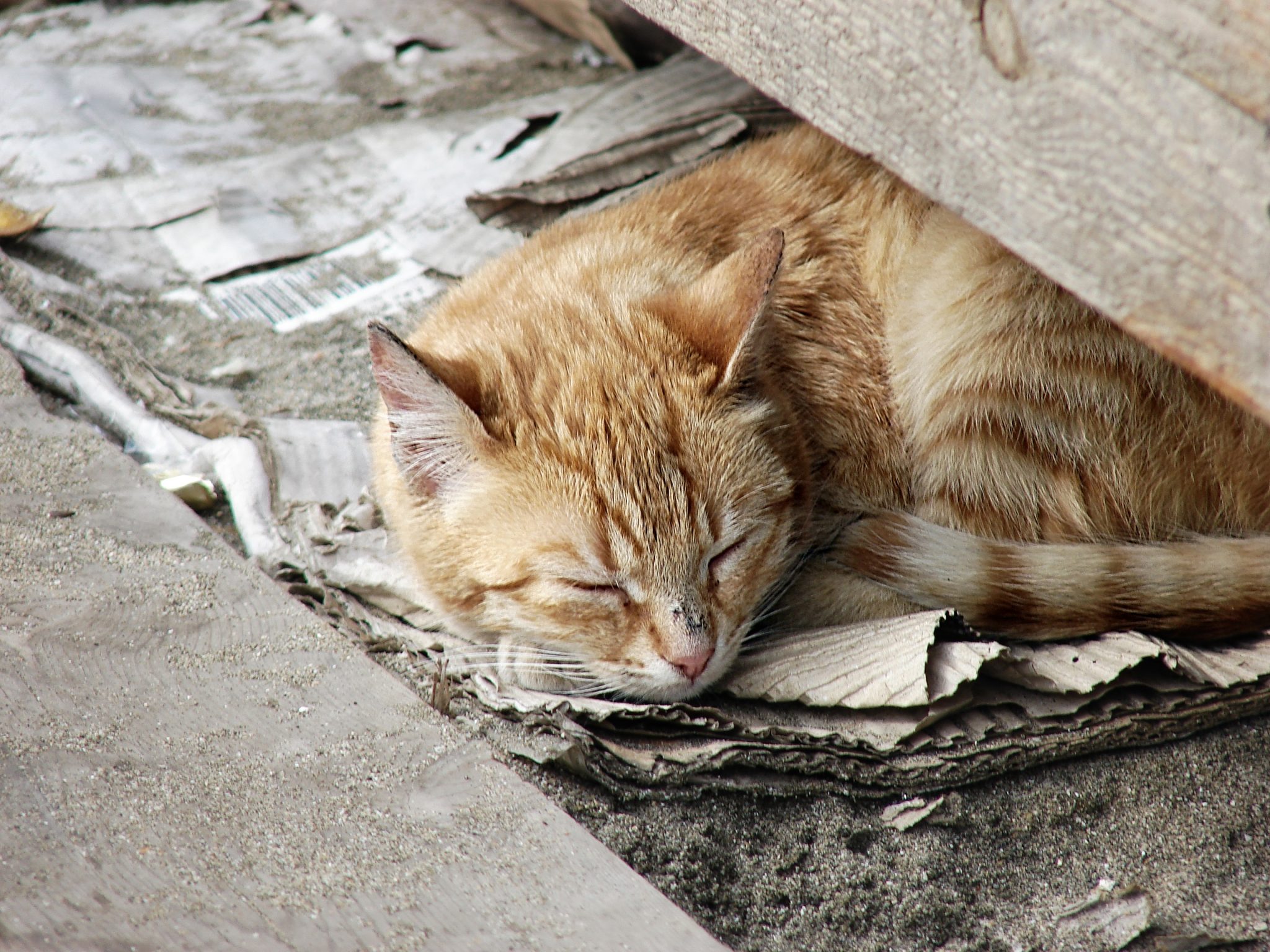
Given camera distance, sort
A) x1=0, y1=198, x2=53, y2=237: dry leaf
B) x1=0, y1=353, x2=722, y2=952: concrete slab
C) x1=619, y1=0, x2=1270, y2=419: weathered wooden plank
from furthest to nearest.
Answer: x1=0, y1=198, x2=53, y2=237: dry leaf < x1=0, y1=353, x2=722, y2=952: concrete slab < x1=619, y1=0, x2=1270, y2=419: weathered wooden plank

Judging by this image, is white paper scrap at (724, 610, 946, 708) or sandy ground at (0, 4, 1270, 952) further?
white paper scrap at (724, 610, 946, 708)

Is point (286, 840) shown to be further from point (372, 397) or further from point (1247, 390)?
point (372, 397)

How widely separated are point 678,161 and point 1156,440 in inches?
81.2

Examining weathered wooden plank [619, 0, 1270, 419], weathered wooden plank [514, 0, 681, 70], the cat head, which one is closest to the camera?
weathered wooden plank [619, 0, 1270, 419]

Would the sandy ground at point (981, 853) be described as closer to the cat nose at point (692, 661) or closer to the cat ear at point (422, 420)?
the cat nose at point (692, 661)

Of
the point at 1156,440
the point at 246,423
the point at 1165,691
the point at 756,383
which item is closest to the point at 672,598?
the point at 756,383

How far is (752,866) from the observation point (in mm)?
1939

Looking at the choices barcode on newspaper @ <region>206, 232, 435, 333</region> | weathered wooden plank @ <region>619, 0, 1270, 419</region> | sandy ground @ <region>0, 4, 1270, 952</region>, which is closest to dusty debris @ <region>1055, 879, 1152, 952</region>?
sandy ground @ <region>0, 4, 1270, 952</region>

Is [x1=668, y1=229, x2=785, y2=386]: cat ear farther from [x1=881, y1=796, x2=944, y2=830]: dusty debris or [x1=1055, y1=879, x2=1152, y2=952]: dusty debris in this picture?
[x1=1055, y1=879, x2=1152, y2=952]: dusty debris

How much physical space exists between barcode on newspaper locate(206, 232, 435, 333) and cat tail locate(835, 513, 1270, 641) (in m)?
2.39

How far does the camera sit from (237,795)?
5.88ft

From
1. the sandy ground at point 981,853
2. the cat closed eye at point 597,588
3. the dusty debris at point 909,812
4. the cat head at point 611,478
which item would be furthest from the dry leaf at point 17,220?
the dusty debris at point 909,812

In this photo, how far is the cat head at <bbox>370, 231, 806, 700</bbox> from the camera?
7.11ft

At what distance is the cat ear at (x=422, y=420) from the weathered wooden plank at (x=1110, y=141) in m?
0.94
